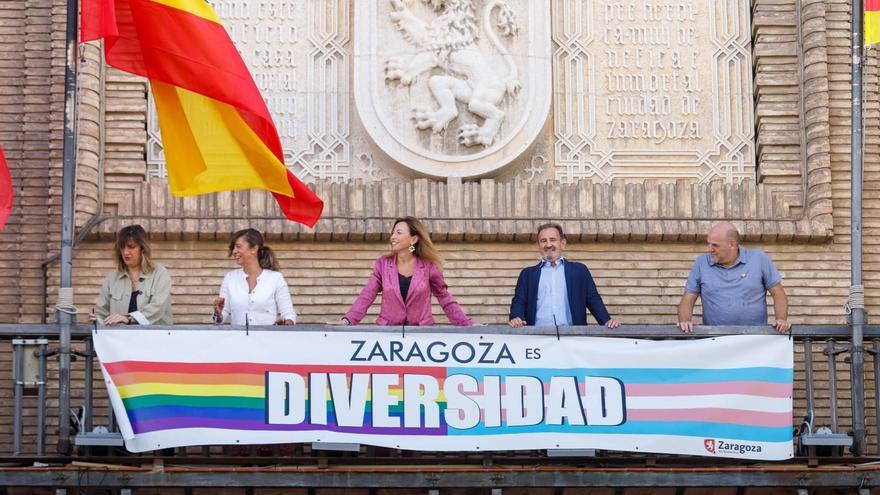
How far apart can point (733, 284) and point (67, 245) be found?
4.74 metres

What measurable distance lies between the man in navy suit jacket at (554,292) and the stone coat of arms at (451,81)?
86.9 inches

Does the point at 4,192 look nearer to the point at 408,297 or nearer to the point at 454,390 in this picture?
the point at 408,297

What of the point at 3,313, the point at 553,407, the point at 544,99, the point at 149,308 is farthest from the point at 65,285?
the point at 544,99

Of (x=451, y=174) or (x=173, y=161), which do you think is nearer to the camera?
(x=173, y=161)

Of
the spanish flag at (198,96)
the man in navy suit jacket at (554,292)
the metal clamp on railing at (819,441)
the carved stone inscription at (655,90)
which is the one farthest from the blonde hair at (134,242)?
the metal clamp on railing at (819,441)

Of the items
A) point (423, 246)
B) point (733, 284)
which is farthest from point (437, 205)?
point (733, 284)

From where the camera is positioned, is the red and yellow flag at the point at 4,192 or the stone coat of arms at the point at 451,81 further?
the stone coat of arms at the point at 451,81

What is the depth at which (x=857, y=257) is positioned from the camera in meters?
14.0

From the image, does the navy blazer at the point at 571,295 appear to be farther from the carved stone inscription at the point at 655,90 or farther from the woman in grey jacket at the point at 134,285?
the woman in grey jacket at the point at 134,285

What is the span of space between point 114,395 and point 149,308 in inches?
29.8

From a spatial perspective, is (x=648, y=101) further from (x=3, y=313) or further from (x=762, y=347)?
(x=3, y=313)

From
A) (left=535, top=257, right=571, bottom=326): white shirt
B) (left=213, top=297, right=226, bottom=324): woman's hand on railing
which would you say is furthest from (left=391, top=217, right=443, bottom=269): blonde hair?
(left=213, top=297, right=226, bottom=324): woman's hand on railing

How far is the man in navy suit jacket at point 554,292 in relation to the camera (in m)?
14.0

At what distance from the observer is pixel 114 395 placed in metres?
13.2
